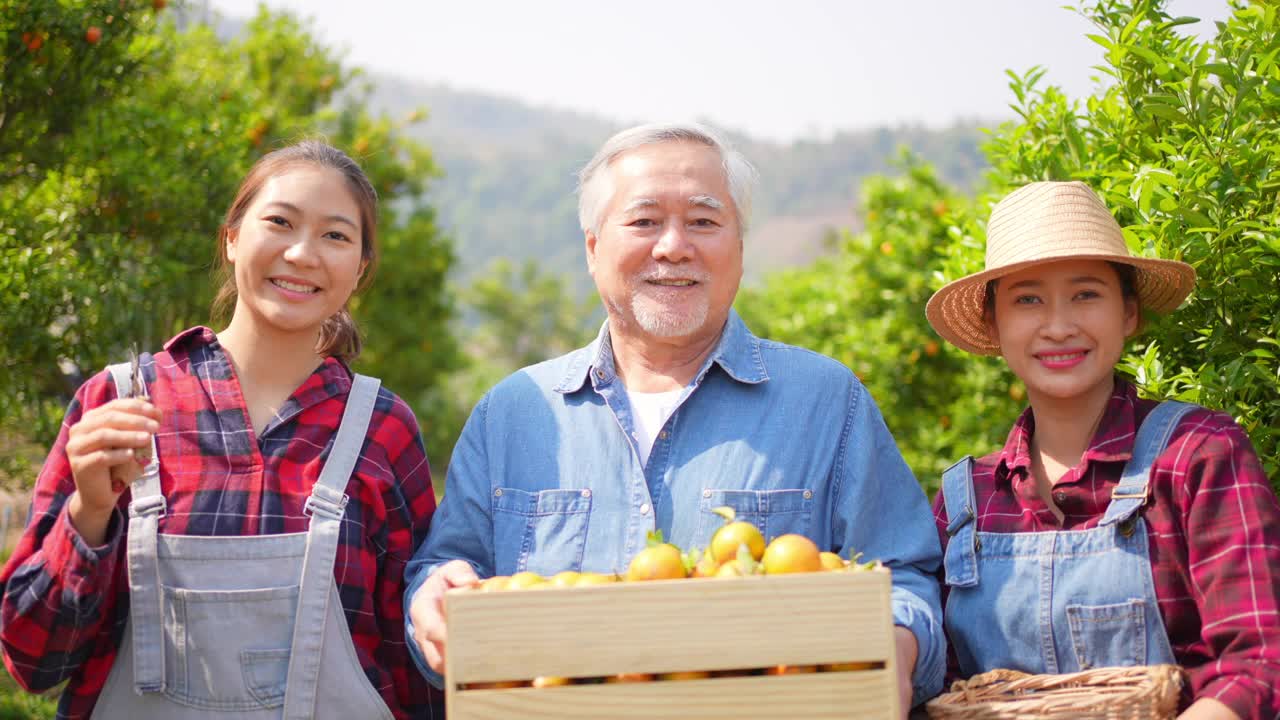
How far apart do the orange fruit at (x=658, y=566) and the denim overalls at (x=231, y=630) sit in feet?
2.65

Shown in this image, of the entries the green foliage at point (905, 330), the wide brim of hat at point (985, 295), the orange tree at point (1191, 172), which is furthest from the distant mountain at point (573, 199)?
the wide brim of hat at point (985, 295)

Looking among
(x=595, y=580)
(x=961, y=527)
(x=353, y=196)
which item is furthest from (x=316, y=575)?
(x=961, y=527)

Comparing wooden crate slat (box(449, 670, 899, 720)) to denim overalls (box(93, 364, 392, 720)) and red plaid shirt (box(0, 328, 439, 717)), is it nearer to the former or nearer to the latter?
denim overalls (box(93, 364, 392, 720))

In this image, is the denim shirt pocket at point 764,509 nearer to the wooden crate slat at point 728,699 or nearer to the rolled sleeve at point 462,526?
the rolled sleeve at point 462,526

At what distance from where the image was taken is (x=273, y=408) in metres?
2.59

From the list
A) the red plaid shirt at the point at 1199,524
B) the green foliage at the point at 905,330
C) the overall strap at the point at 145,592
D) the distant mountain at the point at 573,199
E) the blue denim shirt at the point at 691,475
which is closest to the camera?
the red plaid shirt at the point at 1199,524

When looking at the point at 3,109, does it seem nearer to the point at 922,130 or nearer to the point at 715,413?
the point at 715,413

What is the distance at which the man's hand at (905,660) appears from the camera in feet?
6.88

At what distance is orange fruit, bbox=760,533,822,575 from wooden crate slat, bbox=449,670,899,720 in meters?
0.17

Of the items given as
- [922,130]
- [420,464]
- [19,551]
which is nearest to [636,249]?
[420,464]

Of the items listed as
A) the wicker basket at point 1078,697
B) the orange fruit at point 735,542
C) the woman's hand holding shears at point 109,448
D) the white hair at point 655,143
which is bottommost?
the wicker basket at point 1078,697

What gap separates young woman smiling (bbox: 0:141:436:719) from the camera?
2.29m

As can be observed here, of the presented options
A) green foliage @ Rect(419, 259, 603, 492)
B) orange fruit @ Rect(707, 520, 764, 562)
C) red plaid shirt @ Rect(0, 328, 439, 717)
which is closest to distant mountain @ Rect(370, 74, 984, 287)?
green foliage @ Rect(419, 259, 603, 492)

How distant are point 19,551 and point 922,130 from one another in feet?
328
